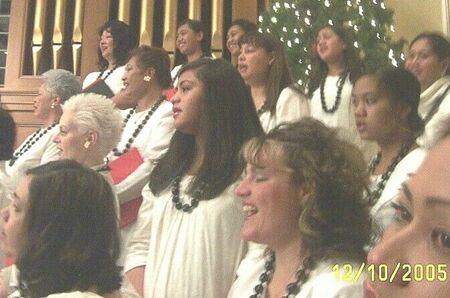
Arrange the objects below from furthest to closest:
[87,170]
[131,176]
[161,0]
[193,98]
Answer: [161,0] < [131,176] < [193,98] < [87,170]

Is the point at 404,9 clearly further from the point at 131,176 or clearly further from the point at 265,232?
A: the point at 265,232

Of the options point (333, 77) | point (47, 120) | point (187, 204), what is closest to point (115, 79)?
point (47, 120)

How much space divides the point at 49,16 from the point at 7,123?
369 centimetres

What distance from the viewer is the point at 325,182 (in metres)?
1.47

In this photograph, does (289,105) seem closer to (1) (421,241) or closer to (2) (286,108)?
(2) (286,108)

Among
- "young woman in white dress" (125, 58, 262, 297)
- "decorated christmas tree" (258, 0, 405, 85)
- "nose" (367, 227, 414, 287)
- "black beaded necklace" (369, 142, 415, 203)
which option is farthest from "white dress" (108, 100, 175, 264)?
"decorated christmas tree" (258, 0, 405, 85)

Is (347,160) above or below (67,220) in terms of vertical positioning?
above

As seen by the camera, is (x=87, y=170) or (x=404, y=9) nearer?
(x=87, y=170)

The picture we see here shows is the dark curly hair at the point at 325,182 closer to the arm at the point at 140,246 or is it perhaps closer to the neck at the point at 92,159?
the arm at the point at 140,246

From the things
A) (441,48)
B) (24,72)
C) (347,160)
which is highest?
(441,48)

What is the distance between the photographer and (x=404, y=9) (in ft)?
19.5

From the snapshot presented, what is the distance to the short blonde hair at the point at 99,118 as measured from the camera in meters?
2.55

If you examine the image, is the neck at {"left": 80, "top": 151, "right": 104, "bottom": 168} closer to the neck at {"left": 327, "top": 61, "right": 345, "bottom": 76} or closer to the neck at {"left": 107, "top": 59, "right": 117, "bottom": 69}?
the neck at {"left": 327, "top": 61, "right": 345, "bottom": 76}

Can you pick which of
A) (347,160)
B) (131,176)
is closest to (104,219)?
(347,160)
